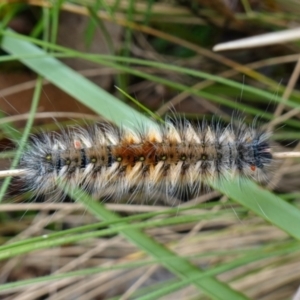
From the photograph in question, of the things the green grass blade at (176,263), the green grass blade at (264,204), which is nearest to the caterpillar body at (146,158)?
the green grass blade at (264,204)

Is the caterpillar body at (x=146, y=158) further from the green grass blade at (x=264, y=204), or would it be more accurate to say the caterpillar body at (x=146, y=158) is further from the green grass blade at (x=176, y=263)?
the green grass blade at (x=176, y=263)

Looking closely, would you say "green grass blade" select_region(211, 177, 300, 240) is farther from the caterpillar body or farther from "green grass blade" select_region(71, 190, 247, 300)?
"green grass blade" select_region(71, 190, 247, 300)

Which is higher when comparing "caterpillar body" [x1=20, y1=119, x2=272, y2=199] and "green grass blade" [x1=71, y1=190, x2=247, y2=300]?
"caterpillar body" [x1=20, y1=119, x2=272, y2=199]

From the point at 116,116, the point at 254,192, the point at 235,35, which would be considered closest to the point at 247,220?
the point at 254,192

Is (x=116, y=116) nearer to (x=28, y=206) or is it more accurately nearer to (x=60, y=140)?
(x=60, y=140)

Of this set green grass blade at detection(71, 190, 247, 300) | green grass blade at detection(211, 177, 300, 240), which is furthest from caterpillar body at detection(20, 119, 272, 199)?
green grass blade at detection(71, 190, 247, 300)

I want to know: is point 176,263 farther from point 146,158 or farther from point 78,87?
point 78,87
